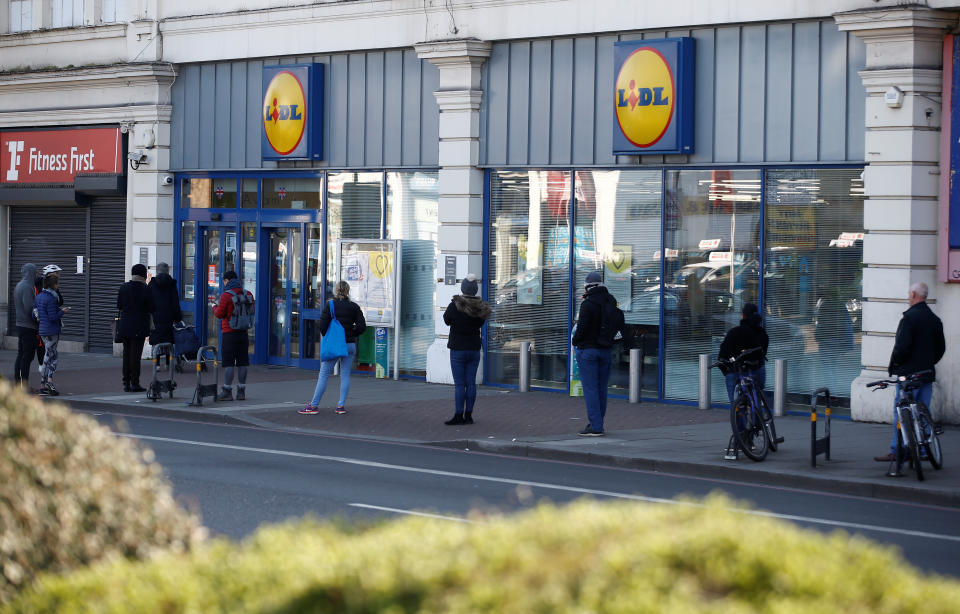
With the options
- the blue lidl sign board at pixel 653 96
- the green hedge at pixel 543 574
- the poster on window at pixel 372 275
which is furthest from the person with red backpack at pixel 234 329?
the green hedge at pixel 543 574

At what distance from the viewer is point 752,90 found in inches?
709

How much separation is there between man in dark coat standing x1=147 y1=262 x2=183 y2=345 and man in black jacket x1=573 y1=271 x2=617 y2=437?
26.5 feet

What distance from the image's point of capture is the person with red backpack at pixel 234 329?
1833 cm

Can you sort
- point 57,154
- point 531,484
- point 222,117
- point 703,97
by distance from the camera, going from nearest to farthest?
point 531,484 < point 703,97 < point 222,117 < point 57,154

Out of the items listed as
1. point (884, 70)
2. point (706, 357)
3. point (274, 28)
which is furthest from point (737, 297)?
point (274, 28)

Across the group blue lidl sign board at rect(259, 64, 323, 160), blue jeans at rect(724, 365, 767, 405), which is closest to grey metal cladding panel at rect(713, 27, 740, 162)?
blue jeans at rect(724, 365, 767, 405)

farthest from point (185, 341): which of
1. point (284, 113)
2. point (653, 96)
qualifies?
point (653, 96)

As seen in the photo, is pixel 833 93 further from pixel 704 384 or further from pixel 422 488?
pixel 422 488

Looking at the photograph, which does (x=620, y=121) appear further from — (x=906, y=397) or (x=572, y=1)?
(x=906, y=397)

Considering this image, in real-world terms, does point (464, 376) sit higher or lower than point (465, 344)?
lower

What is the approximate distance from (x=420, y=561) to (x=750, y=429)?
9.92 metres

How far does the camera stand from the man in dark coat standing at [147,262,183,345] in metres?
21.1

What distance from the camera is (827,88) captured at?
17.4 meters

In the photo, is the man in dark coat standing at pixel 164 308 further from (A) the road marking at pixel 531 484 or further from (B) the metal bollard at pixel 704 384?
(B) the metal bollard at pixel 704 384
